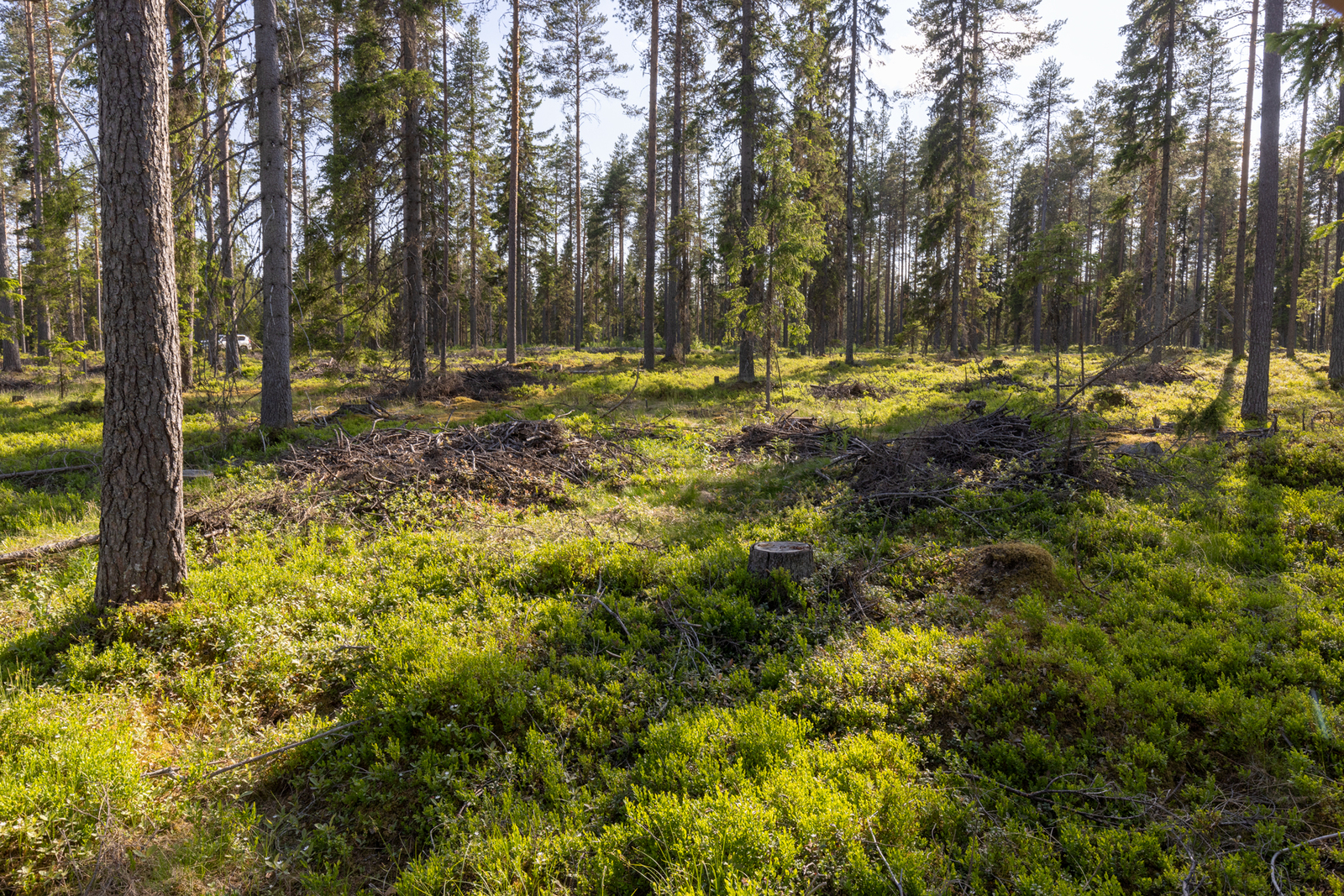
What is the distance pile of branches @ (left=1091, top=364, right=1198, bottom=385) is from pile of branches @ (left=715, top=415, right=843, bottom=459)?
10.4 metres

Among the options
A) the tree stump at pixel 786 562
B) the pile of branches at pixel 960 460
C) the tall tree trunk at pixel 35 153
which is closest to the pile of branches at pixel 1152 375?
the pile of branches at pixel 960 460

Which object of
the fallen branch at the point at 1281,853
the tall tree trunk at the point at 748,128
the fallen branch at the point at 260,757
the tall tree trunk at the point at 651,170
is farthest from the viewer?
the tall tree trunk at the point at 651,170

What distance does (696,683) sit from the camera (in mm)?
4781

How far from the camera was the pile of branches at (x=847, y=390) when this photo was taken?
54.9ft

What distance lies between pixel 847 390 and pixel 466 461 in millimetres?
11385

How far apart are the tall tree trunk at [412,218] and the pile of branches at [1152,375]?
18.4 metres

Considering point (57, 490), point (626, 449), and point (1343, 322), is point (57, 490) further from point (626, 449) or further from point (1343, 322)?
point (1343, 322)

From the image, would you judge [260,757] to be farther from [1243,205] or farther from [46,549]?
[1243,205]

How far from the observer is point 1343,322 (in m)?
15.2

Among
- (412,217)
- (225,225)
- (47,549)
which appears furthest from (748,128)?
(47,549)

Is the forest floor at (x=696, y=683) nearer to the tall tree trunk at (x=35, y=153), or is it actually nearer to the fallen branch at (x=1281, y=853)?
the fallen branch at (x=1281, y=853)

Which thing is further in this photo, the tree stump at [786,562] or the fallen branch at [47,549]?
the fallen branch at [47,549]

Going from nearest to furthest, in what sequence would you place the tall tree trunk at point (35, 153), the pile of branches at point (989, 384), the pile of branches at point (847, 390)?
the pile of branches at point (847, 390) < the pile of branches at point (989, 384) < the tall tree trunk at point (35, 153)

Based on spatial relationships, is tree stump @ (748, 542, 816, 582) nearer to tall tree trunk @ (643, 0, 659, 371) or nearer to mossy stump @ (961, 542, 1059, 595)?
mossy stump @ (961, 542, 1059, 595)
